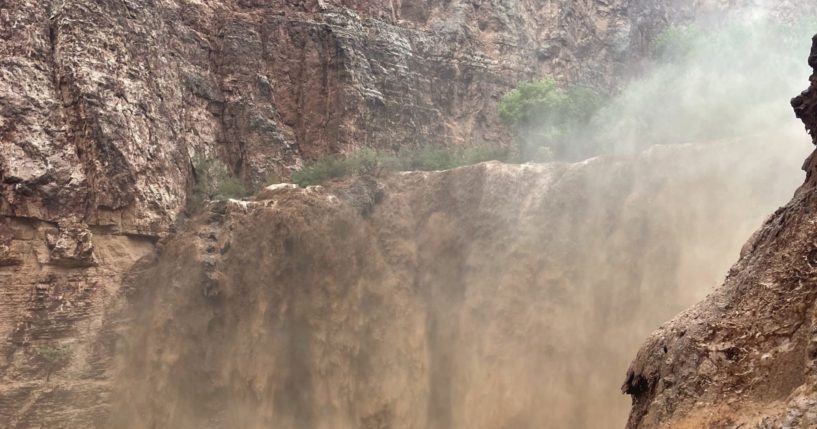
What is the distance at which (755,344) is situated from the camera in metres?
6.13

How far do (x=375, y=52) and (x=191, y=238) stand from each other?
12740 mm

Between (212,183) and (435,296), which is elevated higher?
(212,183)

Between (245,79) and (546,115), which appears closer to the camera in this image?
(245,79)

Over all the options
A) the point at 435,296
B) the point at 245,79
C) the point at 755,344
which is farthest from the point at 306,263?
the point at 755,344

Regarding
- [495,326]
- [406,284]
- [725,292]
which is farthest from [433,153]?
[725,292]

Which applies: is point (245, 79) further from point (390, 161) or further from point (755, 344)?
point (755, 344)

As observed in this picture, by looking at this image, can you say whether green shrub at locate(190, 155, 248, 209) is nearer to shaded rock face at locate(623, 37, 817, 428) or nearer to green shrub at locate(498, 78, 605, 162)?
green shrub at locate(498, 78, 605, 162)

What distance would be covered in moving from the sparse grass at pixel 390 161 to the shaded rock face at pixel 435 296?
259 cm

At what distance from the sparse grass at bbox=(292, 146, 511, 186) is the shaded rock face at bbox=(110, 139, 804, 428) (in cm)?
259

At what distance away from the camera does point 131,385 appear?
63.7 ft

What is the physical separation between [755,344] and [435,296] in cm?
1471

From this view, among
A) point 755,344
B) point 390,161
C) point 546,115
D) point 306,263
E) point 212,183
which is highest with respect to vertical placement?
point 546,115

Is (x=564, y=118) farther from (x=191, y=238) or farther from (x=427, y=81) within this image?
(x=191, y=238)

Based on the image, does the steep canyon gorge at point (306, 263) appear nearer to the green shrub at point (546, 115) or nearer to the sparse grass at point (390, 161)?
the sparse grass at point (390, 161)
